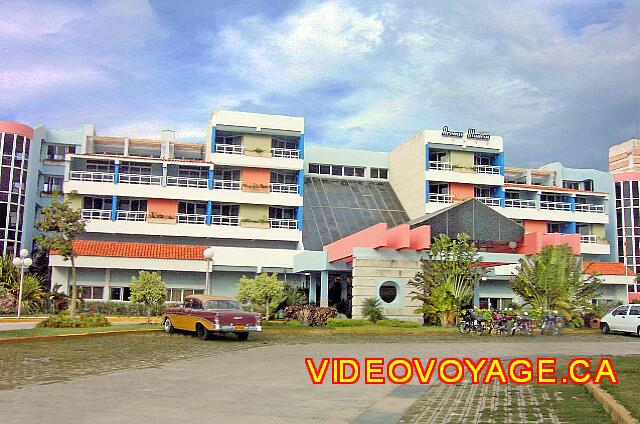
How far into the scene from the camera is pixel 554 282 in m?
29.3

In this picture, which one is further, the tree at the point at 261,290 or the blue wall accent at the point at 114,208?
the blue wall accent at the point at 114,208

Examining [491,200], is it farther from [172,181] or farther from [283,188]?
[172,181]

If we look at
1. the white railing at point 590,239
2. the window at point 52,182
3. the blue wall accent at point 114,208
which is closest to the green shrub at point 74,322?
the blue wall accent at point 114,208

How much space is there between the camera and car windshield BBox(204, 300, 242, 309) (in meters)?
21.3

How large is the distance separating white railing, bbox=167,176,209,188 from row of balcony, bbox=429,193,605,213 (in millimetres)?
16985

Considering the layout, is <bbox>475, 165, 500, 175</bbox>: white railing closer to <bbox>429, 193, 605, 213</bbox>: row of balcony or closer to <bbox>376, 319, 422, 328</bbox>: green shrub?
<bbox>429, 193, 605, 213</bbox>: row of balcony

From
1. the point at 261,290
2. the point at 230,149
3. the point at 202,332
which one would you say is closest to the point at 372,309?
the point at 261,290

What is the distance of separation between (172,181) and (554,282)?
2798 cm

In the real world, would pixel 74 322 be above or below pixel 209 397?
above

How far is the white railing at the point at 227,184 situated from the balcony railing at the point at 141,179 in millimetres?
4065

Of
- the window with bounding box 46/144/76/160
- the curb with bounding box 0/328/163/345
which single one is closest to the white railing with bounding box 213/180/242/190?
the window with bounding box 46/144/76/160

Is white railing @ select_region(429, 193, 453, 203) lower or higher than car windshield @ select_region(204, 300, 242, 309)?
higher

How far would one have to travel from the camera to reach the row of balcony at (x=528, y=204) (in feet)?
156

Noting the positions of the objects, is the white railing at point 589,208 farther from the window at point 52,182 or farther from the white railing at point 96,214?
the window at point 52,182
